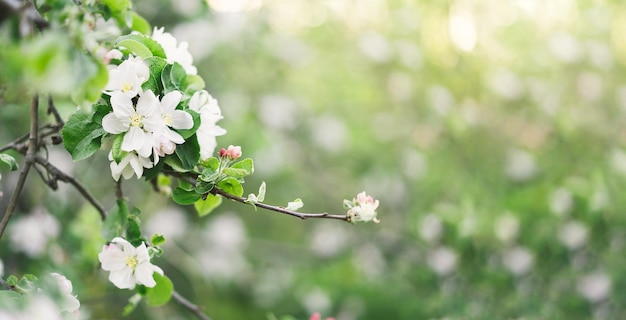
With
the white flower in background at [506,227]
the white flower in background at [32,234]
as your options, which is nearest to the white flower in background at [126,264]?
the white flower in background at [32,234]

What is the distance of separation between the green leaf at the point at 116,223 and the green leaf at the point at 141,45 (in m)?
0.28

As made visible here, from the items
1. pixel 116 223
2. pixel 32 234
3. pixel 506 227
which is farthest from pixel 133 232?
pixel 506 227

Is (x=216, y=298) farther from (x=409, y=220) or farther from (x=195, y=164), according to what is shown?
(x=195, y=164)

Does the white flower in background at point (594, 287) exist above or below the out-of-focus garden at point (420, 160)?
below

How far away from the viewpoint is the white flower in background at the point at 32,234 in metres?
1.96

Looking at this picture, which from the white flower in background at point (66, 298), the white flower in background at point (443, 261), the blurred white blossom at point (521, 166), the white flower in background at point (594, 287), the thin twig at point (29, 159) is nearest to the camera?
the white flower in background at point (66, 298)

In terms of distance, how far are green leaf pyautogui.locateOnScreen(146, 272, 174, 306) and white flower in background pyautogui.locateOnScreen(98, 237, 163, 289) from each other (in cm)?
9

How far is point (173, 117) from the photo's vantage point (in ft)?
2.85

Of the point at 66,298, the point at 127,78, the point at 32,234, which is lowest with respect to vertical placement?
the point at 66,298

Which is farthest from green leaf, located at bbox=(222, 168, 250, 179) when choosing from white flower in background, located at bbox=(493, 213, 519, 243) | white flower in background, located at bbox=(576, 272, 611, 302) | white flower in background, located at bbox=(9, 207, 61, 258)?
white flower in background, located at bbox=(576, 272, 611, 302)

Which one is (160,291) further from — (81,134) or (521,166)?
(521,166)

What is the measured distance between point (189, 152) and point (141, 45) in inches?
6.2

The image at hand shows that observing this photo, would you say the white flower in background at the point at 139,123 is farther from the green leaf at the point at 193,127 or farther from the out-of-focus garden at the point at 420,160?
the out-of-focus garden at the point at 420,160

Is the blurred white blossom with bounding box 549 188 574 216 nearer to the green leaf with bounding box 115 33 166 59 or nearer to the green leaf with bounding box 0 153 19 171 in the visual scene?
the green leaf with bounding box 115 33 166 59
